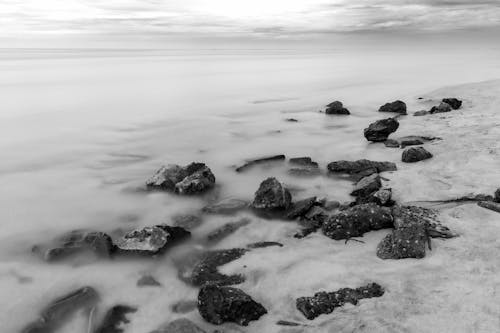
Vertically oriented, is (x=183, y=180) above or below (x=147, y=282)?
above

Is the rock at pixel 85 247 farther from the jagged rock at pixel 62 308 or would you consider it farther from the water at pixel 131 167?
the jagged rock at pixel 62 308

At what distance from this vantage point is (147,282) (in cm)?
447

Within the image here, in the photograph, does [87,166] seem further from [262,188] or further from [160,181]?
[262,188]

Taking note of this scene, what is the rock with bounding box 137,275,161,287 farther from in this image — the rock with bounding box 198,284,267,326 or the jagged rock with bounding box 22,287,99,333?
the rock with bounding box 198,284,267,326

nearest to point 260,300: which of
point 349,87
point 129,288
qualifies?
point 129,288

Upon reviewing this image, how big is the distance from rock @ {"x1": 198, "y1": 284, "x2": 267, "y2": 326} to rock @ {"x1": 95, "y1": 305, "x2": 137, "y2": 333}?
0.74 metres

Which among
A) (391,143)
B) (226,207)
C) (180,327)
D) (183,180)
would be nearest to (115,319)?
(180,327)

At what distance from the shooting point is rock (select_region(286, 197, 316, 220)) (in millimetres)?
5805

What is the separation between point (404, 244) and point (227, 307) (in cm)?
215

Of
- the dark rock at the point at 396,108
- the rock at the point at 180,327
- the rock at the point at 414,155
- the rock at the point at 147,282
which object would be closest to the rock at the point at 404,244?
the rock at the point at 180,327

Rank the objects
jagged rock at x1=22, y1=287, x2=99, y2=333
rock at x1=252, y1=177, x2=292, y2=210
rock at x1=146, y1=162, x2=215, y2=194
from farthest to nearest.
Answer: rock at x1=146, y1=162, x2=215, y2=194
rock at x1=252, y1=177, x2=292, y2=210
jagged rock at x1=22, y1=287, x2=99, y2=333

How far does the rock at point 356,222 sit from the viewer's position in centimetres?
512

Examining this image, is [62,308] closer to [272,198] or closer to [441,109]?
[272,198]

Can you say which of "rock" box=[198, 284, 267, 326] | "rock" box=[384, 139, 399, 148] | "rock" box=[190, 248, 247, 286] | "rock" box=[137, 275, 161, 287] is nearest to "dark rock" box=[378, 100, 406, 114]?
"rock" box=[384, 139, 399, 148]
